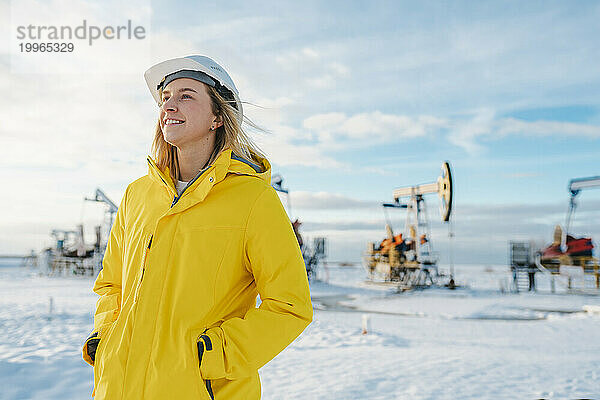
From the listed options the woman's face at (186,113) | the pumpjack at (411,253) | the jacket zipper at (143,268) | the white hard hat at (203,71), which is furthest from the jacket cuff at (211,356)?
the pumpjack at (411,253)

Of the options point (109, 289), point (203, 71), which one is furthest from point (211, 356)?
point (203, 71)

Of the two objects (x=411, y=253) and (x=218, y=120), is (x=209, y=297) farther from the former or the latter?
(x=411, y=253)

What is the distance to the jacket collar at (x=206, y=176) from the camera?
1895mm

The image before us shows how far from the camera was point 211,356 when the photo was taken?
1.71 meters

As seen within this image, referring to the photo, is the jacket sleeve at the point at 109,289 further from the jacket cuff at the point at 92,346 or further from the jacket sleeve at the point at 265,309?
the jacket sleeve at the point at 265,309

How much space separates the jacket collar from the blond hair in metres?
0.07

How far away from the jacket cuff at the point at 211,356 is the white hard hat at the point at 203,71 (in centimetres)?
96

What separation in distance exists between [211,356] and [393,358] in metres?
6.67

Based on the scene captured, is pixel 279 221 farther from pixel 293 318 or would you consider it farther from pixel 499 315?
pixel 499 315

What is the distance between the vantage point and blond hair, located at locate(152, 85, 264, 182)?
2121 millimetres

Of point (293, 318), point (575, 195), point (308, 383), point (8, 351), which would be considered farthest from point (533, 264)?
point (293, 318)

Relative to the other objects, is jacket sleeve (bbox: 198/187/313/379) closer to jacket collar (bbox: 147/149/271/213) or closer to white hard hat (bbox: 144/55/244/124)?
jacket collar (bbox: 147/149/271/213)

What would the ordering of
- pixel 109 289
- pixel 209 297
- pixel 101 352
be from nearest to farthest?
pixel 209 297, pixel 101 352, pixel 109 289

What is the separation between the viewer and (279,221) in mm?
1907
